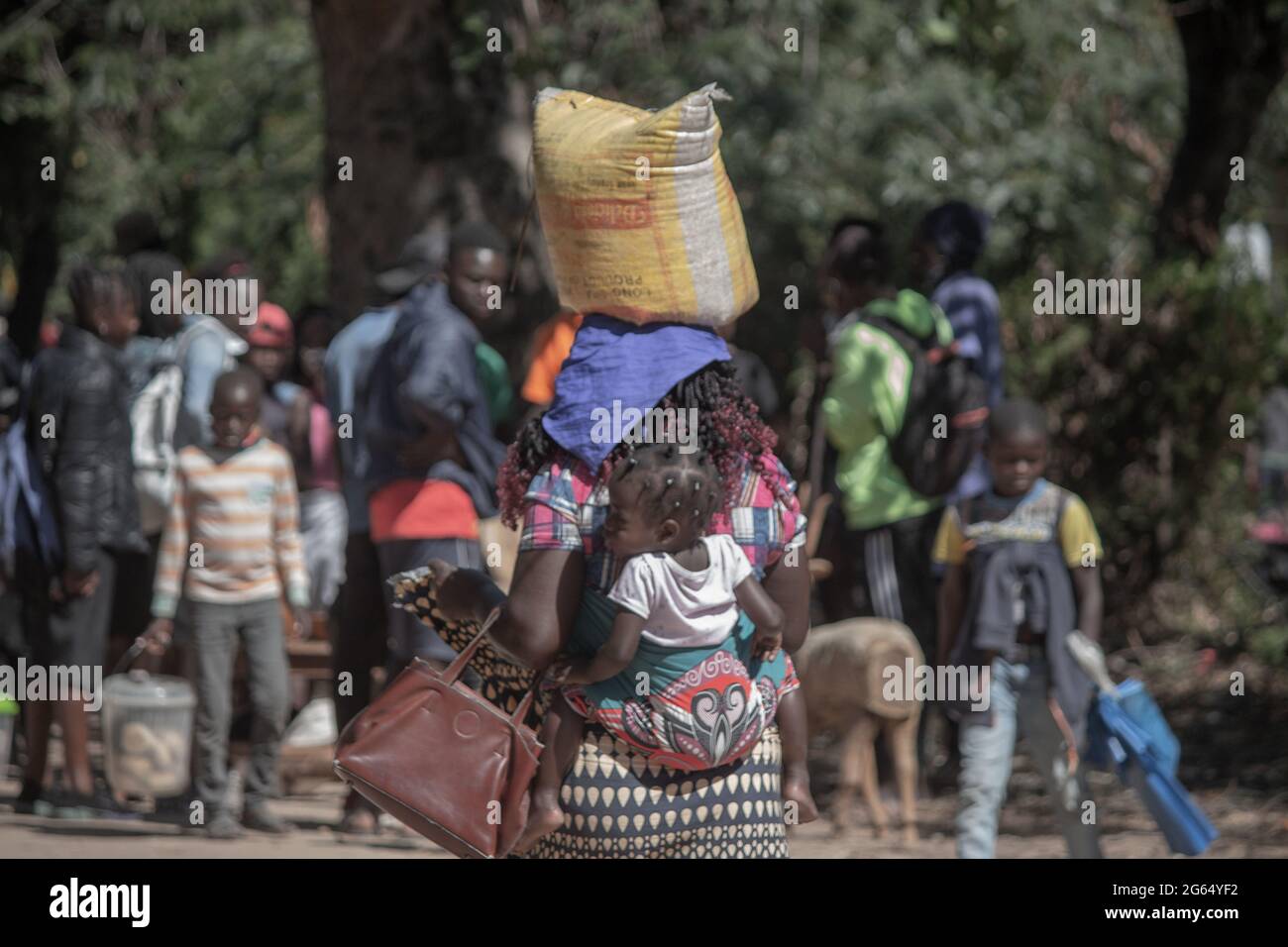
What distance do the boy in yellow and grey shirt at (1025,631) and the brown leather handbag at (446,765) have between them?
97.8 inches

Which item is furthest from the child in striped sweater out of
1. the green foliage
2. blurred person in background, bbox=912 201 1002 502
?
the green foliage

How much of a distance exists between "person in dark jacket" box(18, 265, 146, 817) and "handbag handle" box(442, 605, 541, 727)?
157 inches

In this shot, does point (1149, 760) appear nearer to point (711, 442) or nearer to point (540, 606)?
point (711, 442)

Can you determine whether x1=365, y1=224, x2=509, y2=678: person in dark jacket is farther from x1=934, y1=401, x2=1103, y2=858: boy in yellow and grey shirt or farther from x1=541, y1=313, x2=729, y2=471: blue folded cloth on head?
x1=541, y1=313, x2=729, y2=471: blue folded cloth on head

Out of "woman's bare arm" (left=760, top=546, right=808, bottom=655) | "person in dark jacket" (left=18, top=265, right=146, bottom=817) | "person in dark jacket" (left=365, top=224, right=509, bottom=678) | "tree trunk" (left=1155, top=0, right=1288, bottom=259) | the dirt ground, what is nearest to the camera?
"woman's bare arm" (left=760, top=546, right=808, bottom=655)

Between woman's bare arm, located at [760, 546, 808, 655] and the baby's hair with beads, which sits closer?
the baby's hair with beads

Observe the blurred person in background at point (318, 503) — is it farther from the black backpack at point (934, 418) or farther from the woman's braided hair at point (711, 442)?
the woman's braided hair at point (711, 442)

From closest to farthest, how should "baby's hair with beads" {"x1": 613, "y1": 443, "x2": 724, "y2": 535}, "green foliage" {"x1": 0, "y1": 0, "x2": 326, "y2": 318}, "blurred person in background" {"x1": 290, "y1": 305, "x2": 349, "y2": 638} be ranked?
"baby's hair with beads" {"x1": 613, "y1": 443, "x2": 724, "y2": 535} < "blurred person in background" {"x1": 290, "y1": 305, "x2": 349, "y2": 638} < "green foliage" {"x1": 0, "y1": 0, "x2": 326, "y2": 318}

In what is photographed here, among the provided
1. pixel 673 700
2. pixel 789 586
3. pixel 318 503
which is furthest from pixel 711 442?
pixel 318 503

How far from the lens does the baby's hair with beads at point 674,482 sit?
345 cm

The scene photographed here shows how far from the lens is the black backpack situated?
7531 mm

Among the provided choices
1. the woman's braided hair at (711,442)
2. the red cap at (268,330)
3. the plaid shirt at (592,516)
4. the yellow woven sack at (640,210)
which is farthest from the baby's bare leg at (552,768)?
the red cap at (268,330)

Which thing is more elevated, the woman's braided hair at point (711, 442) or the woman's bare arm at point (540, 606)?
the woman's braided hair at point (711, 442)

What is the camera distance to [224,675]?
23.6ft
